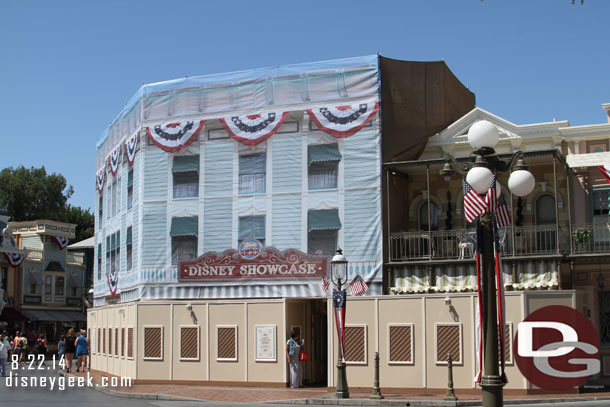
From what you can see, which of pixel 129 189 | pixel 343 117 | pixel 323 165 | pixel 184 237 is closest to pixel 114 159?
pixel 129 189

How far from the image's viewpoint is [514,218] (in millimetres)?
25641

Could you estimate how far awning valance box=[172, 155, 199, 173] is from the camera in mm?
27717

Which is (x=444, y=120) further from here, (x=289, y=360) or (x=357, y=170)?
(x=289, y=360)

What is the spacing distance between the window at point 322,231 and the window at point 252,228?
163cm

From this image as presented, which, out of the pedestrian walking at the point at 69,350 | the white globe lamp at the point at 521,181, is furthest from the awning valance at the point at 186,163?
the white globe lamp at the point at 521,181

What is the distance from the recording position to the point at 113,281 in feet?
105

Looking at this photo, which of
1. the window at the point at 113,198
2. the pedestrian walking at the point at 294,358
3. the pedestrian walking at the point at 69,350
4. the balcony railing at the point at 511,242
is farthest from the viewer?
the window at the point at 113,198

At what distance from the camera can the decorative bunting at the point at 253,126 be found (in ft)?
87.8

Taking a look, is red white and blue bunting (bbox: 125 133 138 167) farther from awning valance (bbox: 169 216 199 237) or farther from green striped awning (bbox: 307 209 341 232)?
green striped awning (bbox: 307 209 341 232)

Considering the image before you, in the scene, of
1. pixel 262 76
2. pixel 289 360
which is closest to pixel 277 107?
pixel 262 76

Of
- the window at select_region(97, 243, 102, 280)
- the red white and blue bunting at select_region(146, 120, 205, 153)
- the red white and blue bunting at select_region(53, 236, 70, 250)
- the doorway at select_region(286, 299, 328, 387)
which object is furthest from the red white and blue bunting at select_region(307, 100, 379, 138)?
the red white and blue bunting at select_region(53, 236, 70, 250)

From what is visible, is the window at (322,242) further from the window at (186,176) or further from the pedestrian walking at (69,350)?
the pedestrian walking at (69,350)

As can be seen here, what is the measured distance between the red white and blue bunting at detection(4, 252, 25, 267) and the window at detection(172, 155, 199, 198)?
3106cm

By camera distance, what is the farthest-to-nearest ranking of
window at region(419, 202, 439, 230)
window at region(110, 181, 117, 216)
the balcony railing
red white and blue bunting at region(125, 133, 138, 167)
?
1. window at region(110, 181, 117, 216)
2. red white and blue bunting at region(125, 133, 138, 167)
3. window at region(419, 202, 439, 230)
4. the balcony railing
